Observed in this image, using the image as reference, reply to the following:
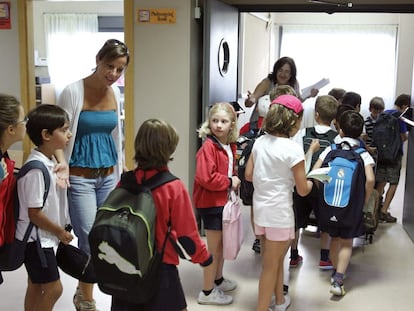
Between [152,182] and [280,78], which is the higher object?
[280,78]

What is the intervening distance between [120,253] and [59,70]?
7382mm

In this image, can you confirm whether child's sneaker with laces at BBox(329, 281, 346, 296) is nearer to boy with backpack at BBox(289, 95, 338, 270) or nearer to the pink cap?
boy with backpack at BBox(289, 95, 338, 270)

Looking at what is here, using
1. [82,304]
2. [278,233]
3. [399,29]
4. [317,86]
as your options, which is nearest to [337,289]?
[278,233]

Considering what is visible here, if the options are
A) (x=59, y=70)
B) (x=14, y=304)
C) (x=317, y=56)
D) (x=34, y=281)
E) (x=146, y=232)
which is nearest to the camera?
(x=146, y=232)

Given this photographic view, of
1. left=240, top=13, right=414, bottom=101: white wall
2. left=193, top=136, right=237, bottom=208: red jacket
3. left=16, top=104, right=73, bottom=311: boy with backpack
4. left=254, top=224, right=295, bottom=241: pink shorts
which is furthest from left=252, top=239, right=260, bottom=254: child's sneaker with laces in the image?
left=240, top=13, right=414, bottom=101: white wall

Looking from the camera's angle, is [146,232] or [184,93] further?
[184,93]

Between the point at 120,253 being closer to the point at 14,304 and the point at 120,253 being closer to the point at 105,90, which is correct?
the point at 105,90

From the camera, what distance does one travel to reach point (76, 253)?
216cm

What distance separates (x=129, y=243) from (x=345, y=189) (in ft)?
5.36

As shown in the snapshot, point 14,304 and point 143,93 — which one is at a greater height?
point 143,93

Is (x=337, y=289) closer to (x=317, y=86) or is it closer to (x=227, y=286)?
(x=227, y=286)

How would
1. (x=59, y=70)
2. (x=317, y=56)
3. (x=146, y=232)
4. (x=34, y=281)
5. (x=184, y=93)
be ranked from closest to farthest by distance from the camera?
1. (x=146, y=232)
2. (x=34, y=281)
3. (x=184, y=93)
4. (x=317, y=56)
5. (x=59, y=70)

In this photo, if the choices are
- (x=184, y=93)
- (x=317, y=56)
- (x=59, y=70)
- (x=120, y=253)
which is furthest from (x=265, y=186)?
(x=59, y=70)

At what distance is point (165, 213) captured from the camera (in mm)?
1754
